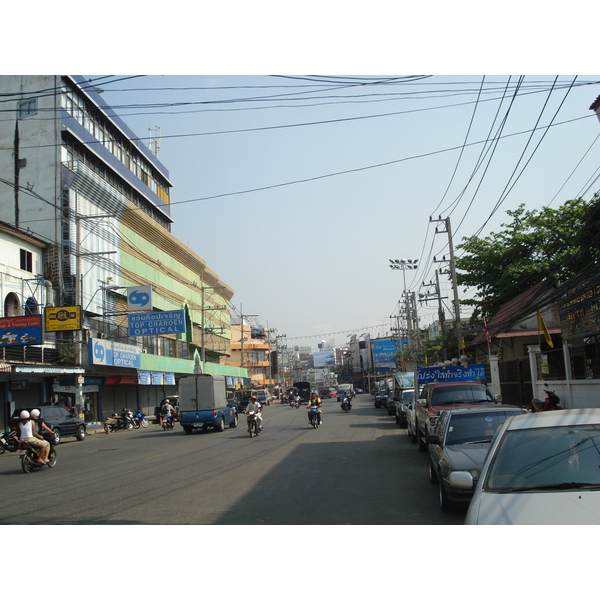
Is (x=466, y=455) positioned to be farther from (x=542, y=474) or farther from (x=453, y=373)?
(x=453, y=373)

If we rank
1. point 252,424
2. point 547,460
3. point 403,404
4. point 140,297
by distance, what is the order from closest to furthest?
point 547,460 → point 252,424 → point 403,404 → point 140,297

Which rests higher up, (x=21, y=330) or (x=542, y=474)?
(x=21, y=330)

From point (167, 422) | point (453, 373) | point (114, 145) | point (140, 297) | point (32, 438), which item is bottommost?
point (167, 422)

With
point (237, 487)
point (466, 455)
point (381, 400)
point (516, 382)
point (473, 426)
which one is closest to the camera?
point (466, 455)

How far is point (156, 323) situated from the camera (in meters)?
36.1

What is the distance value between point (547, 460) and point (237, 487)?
7001 millimetres

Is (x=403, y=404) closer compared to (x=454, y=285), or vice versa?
(x=403, y=404)

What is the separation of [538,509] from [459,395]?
1104 centimetres

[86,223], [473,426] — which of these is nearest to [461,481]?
[473,426]

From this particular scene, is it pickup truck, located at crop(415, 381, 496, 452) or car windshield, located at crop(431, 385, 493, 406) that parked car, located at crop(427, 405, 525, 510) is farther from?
car windshield, located at crop(431, 385, 493, 406)

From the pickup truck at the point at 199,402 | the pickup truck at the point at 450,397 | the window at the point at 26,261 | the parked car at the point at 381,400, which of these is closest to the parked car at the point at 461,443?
the pickup truck at the point at 450,397

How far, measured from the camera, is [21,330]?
82.7 ft

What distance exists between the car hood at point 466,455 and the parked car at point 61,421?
21.6 metres

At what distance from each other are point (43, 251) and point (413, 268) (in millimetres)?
45166
